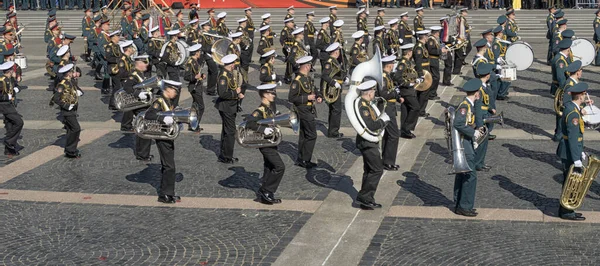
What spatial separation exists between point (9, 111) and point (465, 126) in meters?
8.85

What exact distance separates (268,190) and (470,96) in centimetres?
327

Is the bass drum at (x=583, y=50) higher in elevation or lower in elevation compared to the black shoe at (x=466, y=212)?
higher

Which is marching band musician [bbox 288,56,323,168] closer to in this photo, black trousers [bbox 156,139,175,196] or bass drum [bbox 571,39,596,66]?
black trousers [bbox 156,139,175,196]

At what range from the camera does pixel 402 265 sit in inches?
412

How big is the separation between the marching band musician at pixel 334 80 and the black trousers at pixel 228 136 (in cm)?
199

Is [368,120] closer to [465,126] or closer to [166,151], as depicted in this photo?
[465,126]

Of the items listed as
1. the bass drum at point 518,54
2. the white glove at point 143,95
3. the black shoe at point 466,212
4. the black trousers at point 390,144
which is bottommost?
the black shoe at point 466,212

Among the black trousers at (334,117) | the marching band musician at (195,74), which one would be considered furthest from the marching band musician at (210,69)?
the black trousers at (334,117)

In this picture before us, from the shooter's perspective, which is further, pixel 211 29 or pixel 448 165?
pixel 211 29

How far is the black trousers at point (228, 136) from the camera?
1560cm

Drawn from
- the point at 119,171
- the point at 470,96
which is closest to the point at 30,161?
the point at 119,171

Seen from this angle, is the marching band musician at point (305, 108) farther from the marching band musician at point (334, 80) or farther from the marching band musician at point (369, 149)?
the marching band musician at point (369, 149)

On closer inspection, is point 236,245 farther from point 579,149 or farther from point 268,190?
point 579,149

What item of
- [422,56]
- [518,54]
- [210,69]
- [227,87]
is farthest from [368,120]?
[210,69]
